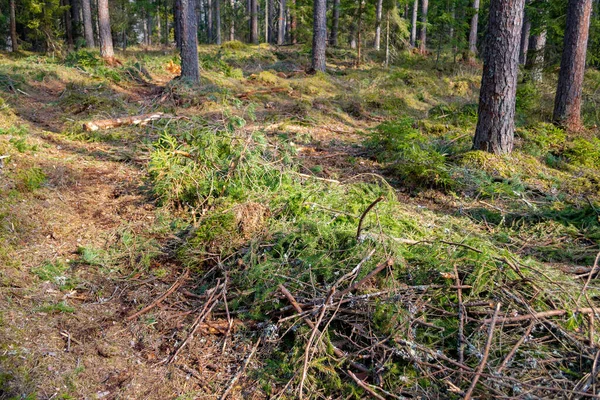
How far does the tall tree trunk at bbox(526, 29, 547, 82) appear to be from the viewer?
11.5 m

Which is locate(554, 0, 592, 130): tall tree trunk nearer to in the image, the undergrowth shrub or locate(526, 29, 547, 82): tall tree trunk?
locate(526, 29, 547, 82): tall tree trunk

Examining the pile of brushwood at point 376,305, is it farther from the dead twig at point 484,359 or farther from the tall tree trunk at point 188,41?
the tall tree trunk at point 188,41

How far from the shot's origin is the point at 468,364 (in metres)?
2.95

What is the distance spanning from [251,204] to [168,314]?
1.48 m

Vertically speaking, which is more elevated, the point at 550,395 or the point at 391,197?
the point at 391,197

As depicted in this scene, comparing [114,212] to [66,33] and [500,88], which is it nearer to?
[500,88]

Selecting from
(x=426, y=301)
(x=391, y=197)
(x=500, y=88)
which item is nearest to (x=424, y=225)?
(x=391, y=197)

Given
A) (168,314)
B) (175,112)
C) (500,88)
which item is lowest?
(168,314)

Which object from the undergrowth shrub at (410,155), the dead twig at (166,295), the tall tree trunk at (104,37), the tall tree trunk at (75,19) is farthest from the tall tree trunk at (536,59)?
the tall tree trunk at (75,19)

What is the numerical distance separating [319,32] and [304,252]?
470 inches

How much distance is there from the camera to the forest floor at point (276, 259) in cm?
302

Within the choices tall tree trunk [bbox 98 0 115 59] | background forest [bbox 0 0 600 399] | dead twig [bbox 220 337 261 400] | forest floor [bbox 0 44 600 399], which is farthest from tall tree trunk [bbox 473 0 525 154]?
tall tree trunk [bbox 98 0 115 59]

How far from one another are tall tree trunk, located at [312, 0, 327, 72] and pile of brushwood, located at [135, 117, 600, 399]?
10.6 metres

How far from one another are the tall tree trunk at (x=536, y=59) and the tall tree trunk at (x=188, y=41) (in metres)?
8.90
